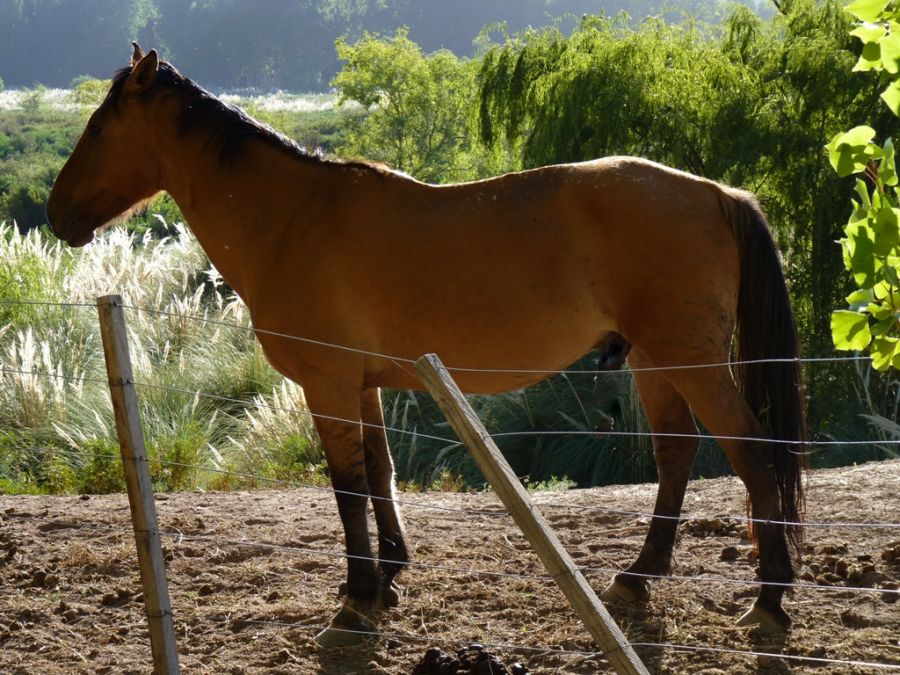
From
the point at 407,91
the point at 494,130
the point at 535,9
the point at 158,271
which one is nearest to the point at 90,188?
the point at 494,130

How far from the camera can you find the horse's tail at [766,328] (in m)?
3.93

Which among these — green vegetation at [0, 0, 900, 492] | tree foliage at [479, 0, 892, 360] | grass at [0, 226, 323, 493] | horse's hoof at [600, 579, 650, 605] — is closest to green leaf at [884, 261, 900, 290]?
horse's hoof at [600, 579, 650, 605]

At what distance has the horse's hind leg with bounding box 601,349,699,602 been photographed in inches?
168

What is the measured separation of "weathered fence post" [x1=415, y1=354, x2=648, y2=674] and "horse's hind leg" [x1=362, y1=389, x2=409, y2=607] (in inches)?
79.8

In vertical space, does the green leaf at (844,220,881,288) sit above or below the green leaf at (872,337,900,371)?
above

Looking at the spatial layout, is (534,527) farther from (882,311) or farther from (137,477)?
(137,477)

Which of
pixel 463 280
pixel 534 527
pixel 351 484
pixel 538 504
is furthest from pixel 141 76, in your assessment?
pixel 538 504

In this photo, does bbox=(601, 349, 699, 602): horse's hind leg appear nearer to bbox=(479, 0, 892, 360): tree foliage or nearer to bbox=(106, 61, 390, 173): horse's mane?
bbox=(106, 61, 390, 173): horse's mane

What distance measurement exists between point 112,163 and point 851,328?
366 centimetres

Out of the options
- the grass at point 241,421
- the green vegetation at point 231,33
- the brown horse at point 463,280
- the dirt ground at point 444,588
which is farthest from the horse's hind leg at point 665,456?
the green vegetation at point 231,33

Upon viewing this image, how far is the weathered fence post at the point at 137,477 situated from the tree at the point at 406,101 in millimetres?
15147

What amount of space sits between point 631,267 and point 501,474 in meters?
1.68

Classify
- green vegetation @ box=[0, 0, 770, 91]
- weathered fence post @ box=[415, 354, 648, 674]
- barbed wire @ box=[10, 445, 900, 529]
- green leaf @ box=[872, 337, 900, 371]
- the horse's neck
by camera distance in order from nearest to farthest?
green leaf @ box=[872, 337, 900, 371] < weathered fence post @ box=[415, 354, 648, 674] < barbed wire @ box=[10, 445, 900, 529] < the horse's neck < green vegetation @ box=[0, 0, 770, 91]

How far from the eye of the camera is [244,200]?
4402 mm
